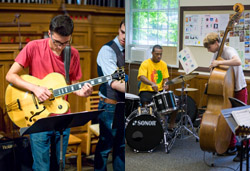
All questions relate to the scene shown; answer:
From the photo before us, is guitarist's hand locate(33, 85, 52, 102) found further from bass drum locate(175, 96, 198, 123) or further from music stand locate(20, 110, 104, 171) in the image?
bass drum locate(175, 96, 198, 123)

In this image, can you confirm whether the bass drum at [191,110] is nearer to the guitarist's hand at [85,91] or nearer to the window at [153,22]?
the window at [153,22]

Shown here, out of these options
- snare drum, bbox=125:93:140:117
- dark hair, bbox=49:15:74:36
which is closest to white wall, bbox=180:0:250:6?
snare drum, bbox=125:93:140:117

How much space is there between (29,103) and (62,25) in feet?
1.17

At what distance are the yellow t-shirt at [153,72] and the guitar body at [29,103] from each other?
0.85 metres

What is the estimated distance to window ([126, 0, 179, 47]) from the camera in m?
2.18

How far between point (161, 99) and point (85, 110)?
87 cm

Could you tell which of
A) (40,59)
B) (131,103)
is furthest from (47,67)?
(131,103)

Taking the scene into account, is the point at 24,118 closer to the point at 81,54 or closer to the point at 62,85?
the point at 62,85

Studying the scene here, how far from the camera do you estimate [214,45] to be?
7.92 feet

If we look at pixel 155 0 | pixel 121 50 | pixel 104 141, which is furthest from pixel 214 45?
pixel 104 141

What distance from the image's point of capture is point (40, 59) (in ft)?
4.49

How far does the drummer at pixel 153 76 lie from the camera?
220 cm

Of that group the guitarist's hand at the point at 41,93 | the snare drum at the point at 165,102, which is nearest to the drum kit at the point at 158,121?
the snare drum at the point at 165,102

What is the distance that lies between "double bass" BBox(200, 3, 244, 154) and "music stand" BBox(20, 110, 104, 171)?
4.05ft
